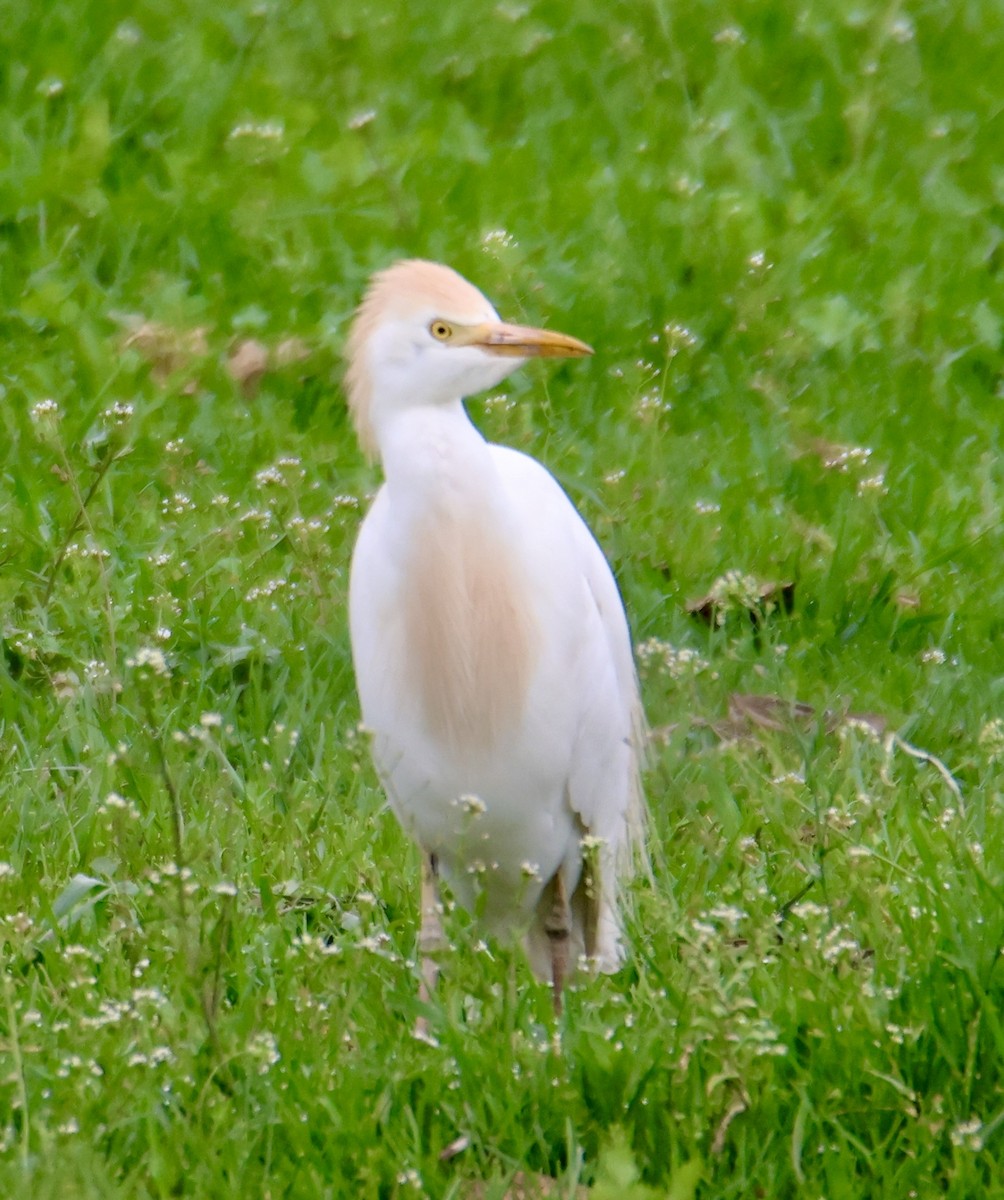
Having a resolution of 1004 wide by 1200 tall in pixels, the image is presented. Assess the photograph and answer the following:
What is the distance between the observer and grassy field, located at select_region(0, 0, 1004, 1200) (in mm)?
2824

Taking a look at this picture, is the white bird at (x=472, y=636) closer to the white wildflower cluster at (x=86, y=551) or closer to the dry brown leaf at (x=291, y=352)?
the white wildflower cluster at (x=86, y=551)

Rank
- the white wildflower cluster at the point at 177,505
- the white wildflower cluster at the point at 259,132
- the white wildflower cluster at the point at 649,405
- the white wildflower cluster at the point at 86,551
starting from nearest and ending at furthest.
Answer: the white wildflower cluster at the point at 86,551 < the white wildflower cluster at the point at 177,505 < the white wildflower cluster at the point at 649,405 < the white wildflower cluster at the point at 259,132

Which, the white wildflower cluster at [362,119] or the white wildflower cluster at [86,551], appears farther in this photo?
A: the white wildflower cluster at [362,119]

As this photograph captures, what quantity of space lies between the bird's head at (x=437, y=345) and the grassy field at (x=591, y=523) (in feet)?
1.91

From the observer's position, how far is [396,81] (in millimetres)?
7297

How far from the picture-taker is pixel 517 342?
332 cm

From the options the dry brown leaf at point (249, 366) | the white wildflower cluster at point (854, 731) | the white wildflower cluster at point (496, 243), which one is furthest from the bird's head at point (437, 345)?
the dry brown leaf at point (249, 366)

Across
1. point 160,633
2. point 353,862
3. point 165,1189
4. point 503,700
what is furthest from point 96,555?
point 165,1189

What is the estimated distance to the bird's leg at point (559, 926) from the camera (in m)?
3.83

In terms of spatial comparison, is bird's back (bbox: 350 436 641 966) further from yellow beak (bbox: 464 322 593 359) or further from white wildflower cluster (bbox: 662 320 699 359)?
white wildflower cluster (bbox: 662 320 699 359)

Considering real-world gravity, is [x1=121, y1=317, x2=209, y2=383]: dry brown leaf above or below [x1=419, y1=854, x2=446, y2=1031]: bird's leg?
above

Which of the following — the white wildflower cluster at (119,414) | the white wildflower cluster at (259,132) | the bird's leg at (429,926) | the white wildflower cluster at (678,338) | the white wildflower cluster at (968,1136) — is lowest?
the white wildflower cluster at (968,1136)

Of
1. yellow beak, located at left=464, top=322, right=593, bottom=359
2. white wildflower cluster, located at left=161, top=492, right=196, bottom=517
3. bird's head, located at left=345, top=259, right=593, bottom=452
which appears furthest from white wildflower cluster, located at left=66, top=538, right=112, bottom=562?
yellow beak, located at left=464, top=322, right=593, bottom=359

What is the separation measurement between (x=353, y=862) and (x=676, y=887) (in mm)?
616
